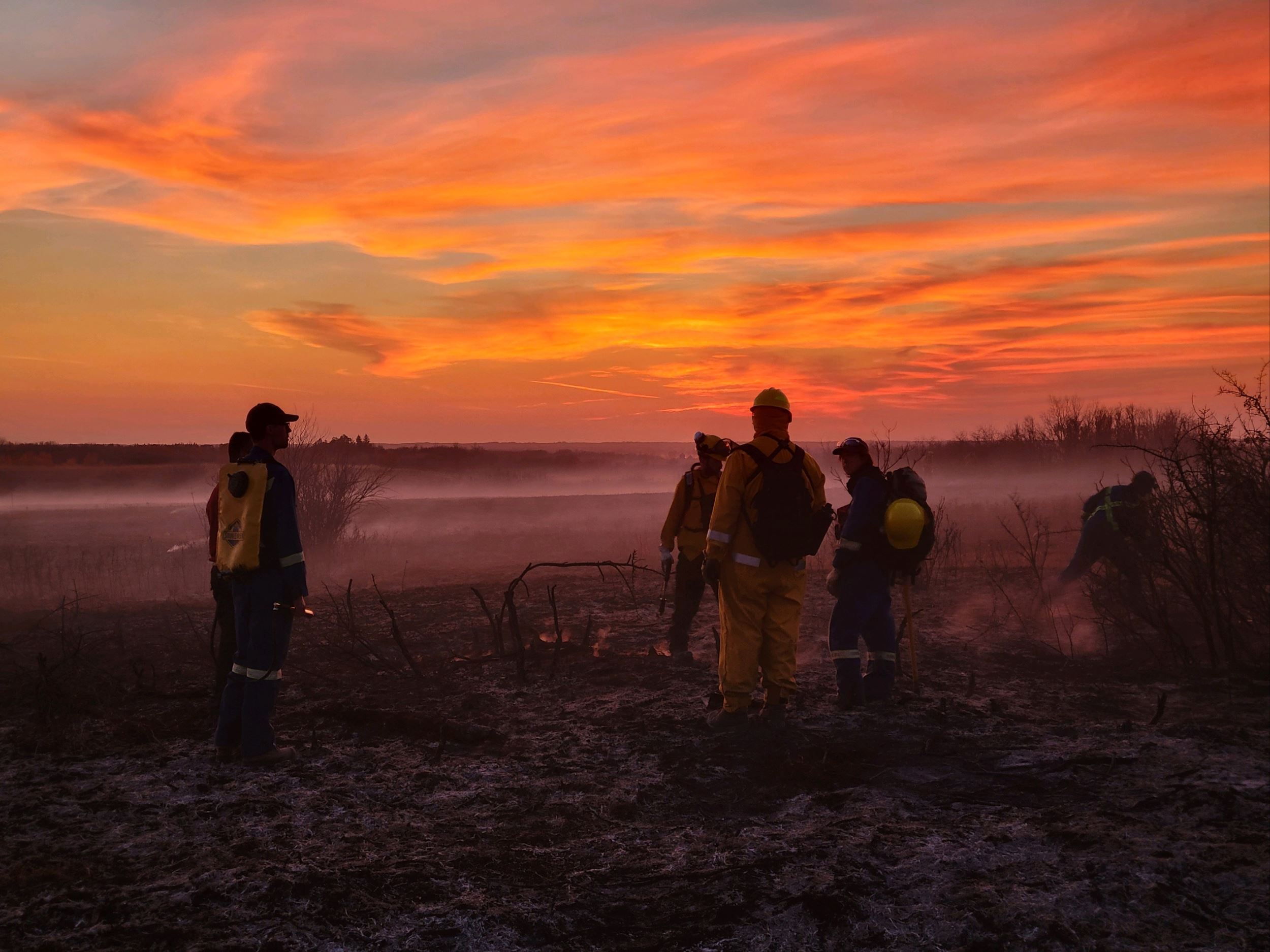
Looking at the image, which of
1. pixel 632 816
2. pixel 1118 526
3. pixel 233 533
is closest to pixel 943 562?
pixel 1118 526

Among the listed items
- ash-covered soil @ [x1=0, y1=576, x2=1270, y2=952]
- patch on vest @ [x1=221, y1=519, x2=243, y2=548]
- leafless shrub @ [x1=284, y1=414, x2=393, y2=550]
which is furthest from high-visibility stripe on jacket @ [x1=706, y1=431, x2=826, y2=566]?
leafless shrub @ [x1=284, y1=414, x2=393, y2=550]

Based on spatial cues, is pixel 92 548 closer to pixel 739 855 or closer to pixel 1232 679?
pixel 739 855

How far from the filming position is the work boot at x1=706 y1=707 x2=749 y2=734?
623 cm

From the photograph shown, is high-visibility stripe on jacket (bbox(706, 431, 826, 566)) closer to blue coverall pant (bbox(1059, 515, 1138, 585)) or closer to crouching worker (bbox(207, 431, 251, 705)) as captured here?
crouching worker (bbox(207, 431, 251, 705))

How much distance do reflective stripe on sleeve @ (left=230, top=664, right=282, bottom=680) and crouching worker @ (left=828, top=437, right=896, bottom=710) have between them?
4.05 meters

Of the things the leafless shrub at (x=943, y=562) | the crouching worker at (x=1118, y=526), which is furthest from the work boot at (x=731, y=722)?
the leafless shrub at (x=943, y=562)

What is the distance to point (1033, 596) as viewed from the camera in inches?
428

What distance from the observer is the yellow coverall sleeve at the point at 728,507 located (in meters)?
6.18

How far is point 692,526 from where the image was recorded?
830cm

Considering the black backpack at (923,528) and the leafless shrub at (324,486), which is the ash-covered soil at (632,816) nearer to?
the black backpack at (923,528)

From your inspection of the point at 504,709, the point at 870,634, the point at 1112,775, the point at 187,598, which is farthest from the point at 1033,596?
the point at 187,598

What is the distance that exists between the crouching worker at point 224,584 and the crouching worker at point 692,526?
3.73 m

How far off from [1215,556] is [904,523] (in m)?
3.35

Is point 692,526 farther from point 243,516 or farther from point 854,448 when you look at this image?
point 243,516
